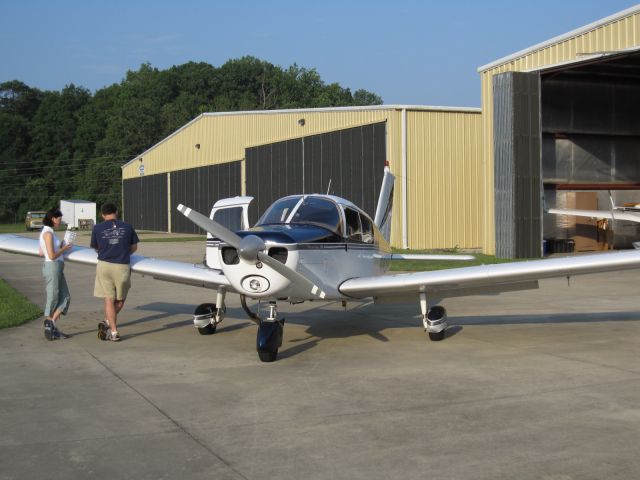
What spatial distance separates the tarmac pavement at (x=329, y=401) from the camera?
4.45 metres

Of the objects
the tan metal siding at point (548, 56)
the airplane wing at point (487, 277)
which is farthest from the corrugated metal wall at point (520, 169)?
the airplane wing at point (487, 277)

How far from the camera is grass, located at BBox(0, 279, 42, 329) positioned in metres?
10.7

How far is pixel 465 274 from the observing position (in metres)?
8.59

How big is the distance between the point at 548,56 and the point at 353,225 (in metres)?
15.8

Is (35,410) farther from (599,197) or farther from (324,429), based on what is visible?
(599,197)

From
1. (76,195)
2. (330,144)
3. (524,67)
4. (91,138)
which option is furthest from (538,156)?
(91,138)

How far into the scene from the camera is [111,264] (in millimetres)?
9094

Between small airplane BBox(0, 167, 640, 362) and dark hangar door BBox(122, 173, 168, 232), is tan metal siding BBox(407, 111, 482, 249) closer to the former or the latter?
small airplane BBox(0, 167, 640, 362)

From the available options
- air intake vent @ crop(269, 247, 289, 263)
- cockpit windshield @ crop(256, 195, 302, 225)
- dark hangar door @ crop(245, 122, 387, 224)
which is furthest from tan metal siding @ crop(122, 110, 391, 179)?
air intake vent @ crop(269, 247, 289, 263)

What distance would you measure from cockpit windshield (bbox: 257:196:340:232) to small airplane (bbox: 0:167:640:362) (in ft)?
0.04

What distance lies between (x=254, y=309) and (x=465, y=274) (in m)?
4.84

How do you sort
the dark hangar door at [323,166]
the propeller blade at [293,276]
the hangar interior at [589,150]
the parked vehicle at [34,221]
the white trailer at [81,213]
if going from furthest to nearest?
the white trailer at [81,213] < the parked vehicle at [34,221] < the hangar interior at [589,150] < the dark hangar door at [323,166] < the propeller blade at [293,276]

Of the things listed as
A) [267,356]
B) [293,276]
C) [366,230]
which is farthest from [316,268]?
[366,230]

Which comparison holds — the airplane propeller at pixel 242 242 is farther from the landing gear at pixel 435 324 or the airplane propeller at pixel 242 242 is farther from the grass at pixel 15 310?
the grass at pixel 15 310
